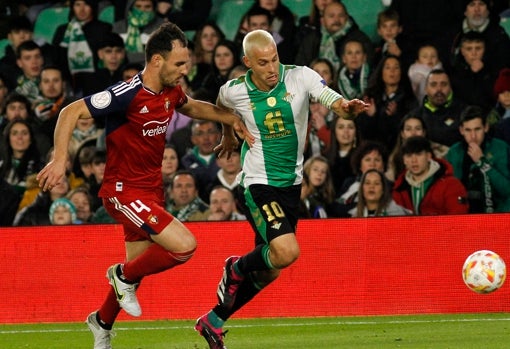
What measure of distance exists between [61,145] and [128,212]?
2.66ft

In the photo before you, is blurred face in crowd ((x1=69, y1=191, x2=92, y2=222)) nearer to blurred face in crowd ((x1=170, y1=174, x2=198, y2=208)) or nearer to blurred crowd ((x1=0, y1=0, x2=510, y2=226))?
blurred crowd ((x1=0, y1=0, x2=510, y2=226))

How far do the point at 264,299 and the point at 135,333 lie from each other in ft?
5.44

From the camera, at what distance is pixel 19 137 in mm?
14789

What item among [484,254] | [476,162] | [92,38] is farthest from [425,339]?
[92,38]

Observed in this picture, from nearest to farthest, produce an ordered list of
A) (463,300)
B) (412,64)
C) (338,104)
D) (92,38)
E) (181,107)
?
(338,104) → (181,107) → (463,300) → (412,64) → (92,38)

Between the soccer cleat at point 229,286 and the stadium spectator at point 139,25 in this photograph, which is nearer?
the soccer cleat at point 229,286

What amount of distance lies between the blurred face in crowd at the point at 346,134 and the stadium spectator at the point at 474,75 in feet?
4.53

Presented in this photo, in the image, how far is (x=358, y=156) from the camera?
13.9 metres

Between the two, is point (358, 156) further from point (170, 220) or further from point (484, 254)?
point (170, 220)

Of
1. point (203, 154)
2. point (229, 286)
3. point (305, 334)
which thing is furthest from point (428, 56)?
point (229, 286)

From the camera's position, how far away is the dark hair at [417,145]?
44.1ft

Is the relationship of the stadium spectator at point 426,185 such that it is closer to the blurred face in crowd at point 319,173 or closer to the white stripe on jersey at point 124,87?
the blurred face in crowd at point 319,173

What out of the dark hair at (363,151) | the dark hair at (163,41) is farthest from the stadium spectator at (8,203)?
the dark hair at (163,41)

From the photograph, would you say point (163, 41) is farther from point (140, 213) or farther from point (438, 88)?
point (438, 88)
